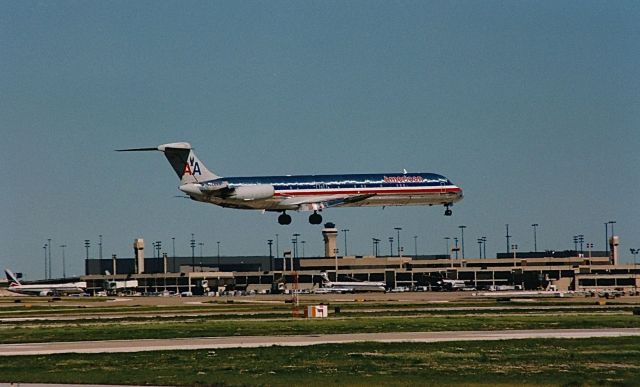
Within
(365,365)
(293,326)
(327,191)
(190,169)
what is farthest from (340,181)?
(365,365)

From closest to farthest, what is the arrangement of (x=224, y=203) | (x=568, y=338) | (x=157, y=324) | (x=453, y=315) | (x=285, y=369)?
1. (x=285, y=369)
2. (x=568, y=338)
3. (x=157, y=324)
4. (x=453, y=315)
5. (x=224, y=203)

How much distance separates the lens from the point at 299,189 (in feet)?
352

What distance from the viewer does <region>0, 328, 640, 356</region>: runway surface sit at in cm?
5834

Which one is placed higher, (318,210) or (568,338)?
(318,210)

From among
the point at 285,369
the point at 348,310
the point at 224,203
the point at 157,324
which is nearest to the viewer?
the point at 285,369

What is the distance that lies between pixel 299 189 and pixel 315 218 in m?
3.15

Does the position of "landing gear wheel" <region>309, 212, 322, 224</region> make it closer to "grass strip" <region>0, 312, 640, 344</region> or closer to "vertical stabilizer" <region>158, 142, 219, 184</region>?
"vertical stabilizer" <region>158, 142, 219, 184</region>

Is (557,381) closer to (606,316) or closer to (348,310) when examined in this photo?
(606,316)

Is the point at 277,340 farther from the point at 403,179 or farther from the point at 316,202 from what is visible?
the point at 403,179

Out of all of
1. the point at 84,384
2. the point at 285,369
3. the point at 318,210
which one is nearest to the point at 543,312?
the point at 318,210

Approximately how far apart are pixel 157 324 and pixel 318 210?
3138 cm

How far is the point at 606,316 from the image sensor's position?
82.4m

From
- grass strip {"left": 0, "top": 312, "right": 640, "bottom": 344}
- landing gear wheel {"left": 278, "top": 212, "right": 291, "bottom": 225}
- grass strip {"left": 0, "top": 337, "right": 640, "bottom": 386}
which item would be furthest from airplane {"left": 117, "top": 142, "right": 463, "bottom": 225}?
grass strip {"left": 0, "top": 337, "right": 640, "bottom": 386}

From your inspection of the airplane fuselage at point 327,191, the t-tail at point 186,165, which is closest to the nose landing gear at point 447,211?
the airplane fuselage at point 327,191
